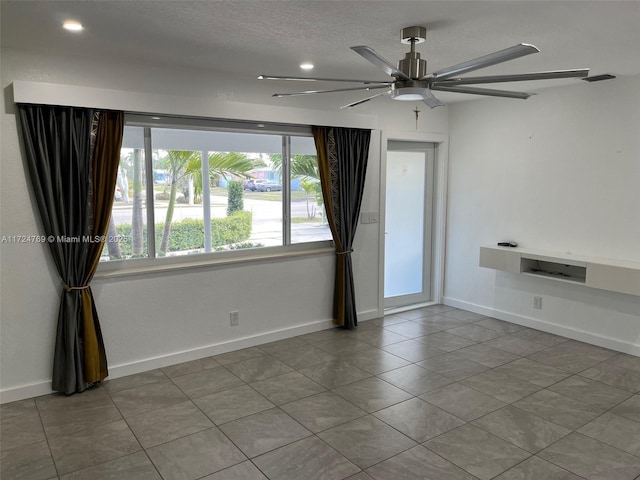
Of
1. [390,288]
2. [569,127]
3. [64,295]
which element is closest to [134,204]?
[64,295]

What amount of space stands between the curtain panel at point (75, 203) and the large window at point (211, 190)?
246mm

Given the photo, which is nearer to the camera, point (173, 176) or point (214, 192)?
point (173, 176)

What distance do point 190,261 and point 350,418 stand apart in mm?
1985

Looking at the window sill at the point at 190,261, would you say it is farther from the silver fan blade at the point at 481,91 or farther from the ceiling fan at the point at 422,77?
the silver fan blade at the point at 481,91

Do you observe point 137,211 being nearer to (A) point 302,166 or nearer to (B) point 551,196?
(A) point 302,166

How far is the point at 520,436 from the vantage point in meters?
2.96

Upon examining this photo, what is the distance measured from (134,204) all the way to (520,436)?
3321 mm

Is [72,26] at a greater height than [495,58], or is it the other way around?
[72,26]

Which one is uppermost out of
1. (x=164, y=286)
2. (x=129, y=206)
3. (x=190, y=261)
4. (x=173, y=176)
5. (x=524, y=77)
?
(x=524, y=77)

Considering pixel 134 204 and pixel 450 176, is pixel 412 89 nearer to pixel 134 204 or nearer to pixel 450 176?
pixel 134 204

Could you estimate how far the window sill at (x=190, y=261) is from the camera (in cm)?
380

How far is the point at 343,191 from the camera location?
15.9 feet

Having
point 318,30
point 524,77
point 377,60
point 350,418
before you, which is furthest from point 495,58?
point 350,418

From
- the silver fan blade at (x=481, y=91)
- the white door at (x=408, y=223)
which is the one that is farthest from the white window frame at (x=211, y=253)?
the silver fan blade at (x=481, y=91)
